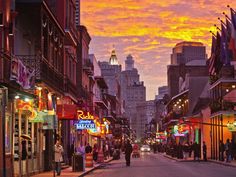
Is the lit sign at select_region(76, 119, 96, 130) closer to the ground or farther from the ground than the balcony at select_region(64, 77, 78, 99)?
closer to the ground

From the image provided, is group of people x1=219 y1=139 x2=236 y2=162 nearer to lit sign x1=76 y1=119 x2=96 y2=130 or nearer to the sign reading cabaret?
lit sign x1=76 y1=119 x2=96 y2=130

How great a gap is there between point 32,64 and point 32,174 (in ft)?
19.2

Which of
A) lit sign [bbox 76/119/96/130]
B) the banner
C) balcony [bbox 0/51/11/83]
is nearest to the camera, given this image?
the banner

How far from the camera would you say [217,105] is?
5794cm

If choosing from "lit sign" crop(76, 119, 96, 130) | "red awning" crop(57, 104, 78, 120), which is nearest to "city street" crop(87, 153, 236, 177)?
"red awning" crop(57, 104, 78, 120)

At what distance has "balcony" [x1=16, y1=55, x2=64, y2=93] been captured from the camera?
3175 cm

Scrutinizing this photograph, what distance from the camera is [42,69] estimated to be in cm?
3309

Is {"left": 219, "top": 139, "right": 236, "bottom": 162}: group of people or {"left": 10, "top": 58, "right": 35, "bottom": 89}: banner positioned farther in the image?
{"left": 219, "top": 139, "right": 236, "bottom": 162}: group of people

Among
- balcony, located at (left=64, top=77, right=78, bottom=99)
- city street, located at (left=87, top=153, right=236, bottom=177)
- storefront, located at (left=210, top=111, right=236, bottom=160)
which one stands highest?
balcony, located at (left=64, top=77, right=78, bottom=99)

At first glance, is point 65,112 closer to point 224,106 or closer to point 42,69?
point 42,69

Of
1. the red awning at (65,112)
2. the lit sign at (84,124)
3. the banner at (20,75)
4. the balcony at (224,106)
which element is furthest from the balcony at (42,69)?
the balcony at (224,106)

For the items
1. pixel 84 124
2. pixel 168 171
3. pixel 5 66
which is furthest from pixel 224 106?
pixel 5 66

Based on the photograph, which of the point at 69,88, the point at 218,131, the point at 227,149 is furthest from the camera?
the point at 218,131

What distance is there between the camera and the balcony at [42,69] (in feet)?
104
